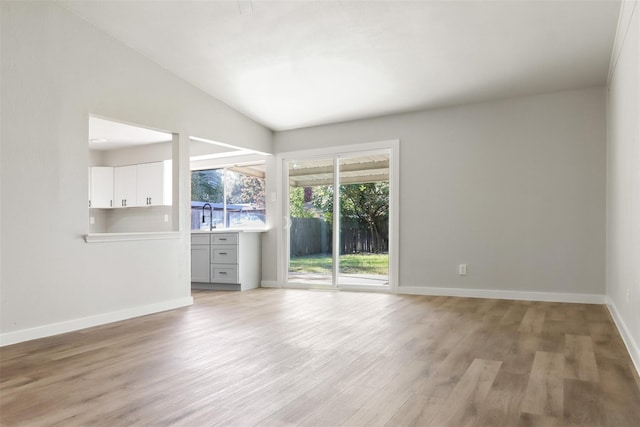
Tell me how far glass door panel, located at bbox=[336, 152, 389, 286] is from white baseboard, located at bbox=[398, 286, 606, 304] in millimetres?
473

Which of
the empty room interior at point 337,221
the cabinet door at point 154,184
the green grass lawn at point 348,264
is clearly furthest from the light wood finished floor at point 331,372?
the cabinet door at point 154,184

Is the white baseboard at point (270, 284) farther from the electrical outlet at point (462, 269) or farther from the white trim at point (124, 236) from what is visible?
the electrical outlet at point (462, 269)

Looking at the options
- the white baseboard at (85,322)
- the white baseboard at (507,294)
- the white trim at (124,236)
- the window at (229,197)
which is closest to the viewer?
the white baseboard at (85,322)

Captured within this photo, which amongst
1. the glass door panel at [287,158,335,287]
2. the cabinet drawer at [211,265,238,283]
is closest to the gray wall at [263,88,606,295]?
the glass door panel at [287,158,335,287]

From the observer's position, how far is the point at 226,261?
6.25m

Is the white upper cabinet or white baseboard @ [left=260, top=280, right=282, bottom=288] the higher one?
the white upper cabinet

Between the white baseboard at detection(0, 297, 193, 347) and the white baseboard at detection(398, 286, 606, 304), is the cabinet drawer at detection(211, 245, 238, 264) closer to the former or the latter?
the white baseboard at detection(0, 297, 193, 347)

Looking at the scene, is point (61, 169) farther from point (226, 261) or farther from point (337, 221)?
point (337, 221)

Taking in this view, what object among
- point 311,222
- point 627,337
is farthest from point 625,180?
point 311,222

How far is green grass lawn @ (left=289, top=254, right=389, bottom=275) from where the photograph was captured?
5949 millimetres

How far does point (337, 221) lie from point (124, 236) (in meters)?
2.84

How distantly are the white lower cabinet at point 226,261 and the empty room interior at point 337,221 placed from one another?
0.12 feet

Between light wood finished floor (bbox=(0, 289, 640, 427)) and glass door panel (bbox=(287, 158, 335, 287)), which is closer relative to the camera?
light wood finished floor (bbox=(0, 289, 640, 427))

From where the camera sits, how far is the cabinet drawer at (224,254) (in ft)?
20.3
